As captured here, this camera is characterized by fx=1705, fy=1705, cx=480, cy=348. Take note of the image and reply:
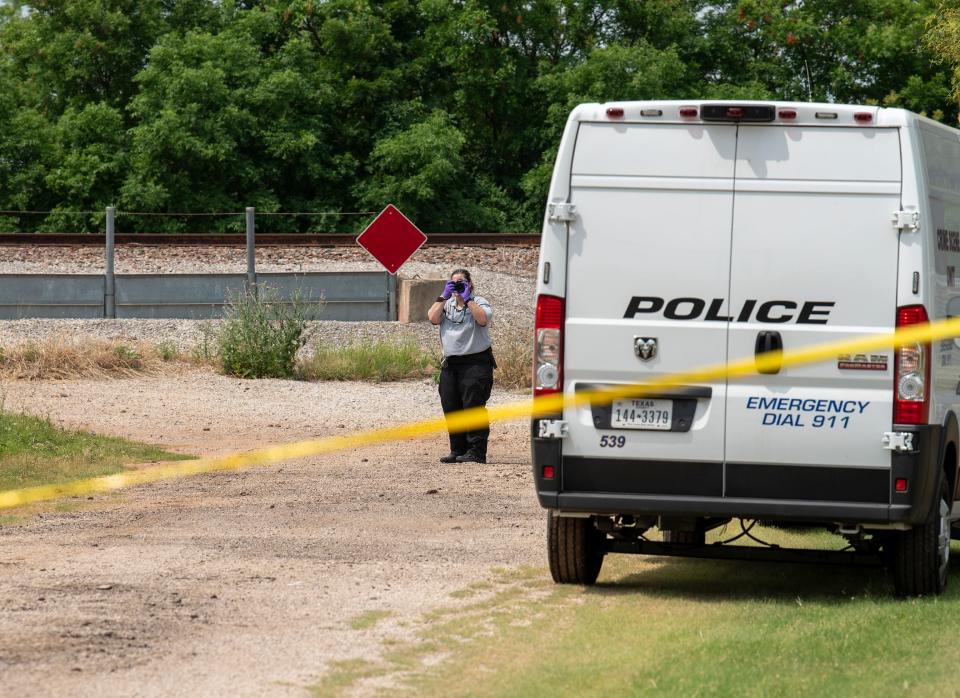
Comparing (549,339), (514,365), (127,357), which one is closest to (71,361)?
(127,357)

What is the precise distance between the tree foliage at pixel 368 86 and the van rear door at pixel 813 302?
28528 mm

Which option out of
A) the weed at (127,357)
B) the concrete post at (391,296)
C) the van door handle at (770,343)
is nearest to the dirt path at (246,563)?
the van door handle at (770,343)

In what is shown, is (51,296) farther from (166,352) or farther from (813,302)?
(813,302)

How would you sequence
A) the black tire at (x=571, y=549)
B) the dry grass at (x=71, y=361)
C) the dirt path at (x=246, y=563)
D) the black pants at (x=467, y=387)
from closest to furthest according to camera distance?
the dirt path at (x=246, y=563) < the black tire at (x=571, y=549) < the black pants at (x=467, y=387) < the dry grass at (x=71, y=361)

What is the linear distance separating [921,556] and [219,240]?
23276mm

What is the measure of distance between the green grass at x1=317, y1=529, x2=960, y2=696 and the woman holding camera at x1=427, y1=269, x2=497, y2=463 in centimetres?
542

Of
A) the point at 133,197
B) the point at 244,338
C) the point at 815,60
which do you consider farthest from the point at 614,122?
the point at 815,60

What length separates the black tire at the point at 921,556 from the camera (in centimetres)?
855

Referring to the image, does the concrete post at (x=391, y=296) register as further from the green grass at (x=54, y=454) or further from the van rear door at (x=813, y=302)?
the van rear door at (x=813, y=302)

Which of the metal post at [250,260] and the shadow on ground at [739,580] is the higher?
the metal post at [250,260]

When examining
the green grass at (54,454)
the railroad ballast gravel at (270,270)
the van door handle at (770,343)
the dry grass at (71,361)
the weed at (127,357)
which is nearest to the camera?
the van door handle at (770,343)

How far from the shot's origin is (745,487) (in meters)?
8.38

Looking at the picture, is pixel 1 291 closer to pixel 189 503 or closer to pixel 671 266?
pixel 189 503

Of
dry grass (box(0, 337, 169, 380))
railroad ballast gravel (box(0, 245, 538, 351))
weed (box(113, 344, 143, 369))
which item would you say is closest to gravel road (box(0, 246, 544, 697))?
dry grass (box(0, 337, 169, 380))
